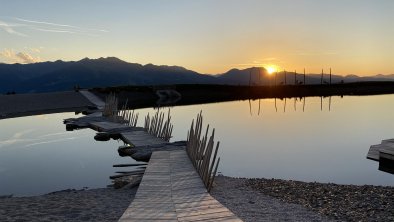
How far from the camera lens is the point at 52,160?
993 inches

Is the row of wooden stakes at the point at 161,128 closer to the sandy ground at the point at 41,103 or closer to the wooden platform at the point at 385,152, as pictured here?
the wooden platform at the point at 385,152

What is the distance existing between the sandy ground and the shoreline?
4398cm

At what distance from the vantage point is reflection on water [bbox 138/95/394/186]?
69.1ft

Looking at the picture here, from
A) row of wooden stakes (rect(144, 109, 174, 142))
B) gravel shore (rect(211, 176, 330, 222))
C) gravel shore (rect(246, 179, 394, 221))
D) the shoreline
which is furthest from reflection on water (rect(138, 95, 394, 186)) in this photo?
gravel shore (rect(211, 176, 330, 222))

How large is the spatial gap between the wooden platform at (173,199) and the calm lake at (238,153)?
5407 millimetres

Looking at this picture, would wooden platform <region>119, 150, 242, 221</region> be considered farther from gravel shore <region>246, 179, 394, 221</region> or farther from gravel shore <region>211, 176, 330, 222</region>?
gravel shore <region>246, 179, 394, 221</region>

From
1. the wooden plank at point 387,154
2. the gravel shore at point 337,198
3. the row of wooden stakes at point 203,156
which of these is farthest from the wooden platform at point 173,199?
the wooden plank at point 387,154

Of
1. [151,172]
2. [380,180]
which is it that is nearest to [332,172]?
[380,180]

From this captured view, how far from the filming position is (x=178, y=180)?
43.1 ft

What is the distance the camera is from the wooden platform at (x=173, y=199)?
9.22m

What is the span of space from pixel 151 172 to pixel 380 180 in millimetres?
10726

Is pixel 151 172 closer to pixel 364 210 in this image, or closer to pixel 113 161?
pixel 364 210

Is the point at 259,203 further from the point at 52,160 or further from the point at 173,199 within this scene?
the point at 52,160

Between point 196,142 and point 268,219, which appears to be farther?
point 196,142
